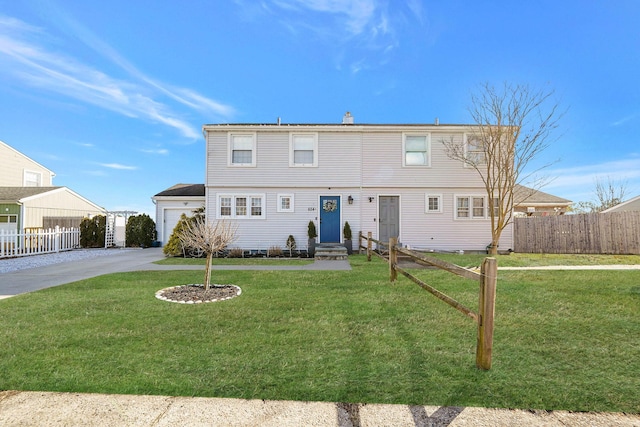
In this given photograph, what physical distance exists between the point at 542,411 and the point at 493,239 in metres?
11.8

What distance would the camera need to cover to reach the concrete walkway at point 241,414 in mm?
2025

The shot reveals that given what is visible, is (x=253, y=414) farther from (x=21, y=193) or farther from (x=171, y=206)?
(x=21, y=193)

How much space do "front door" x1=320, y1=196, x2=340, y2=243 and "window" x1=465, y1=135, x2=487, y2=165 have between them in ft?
20.9

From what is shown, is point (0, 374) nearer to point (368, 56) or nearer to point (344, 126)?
point (344, 126)

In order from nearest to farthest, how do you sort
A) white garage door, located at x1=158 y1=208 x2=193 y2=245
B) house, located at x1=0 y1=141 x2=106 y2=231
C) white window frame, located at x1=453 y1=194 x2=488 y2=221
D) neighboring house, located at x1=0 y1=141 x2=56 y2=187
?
white window frame, located at x1=453 y1=194 x2=488 y2=221
white garage door, located at x1=158 y1=208 x2=193 y2=245
house, located at x1=0 y1=141 x2=106 y2=231
neighboring house, located at x1=0 y1=141 x2=56 y2=187

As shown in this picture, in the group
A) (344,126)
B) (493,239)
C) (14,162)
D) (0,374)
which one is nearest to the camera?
(0,374)

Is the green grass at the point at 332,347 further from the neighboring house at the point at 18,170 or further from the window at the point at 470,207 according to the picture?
the neighboring house at the point at 18,170

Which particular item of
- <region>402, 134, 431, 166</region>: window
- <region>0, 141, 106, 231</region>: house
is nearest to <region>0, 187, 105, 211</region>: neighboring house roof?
<region>0, 141, 106, 231</region>: house

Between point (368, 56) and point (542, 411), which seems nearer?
point (542, 411)

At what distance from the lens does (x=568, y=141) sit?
12664 millimetres

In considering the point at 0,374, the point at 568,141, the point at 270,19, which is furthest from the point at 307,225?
the point at 568,141

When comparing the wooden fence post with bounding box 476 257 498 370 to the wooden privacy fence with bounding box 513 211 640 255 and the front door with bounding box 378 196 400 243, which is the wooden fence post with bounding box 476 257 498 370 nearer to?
the front door with bounding box 378 196 400 243

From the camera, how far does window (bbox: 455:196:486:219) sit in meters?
13.3

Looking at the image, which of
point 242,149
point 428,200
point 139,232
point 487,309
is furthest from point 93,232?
point 487,309
